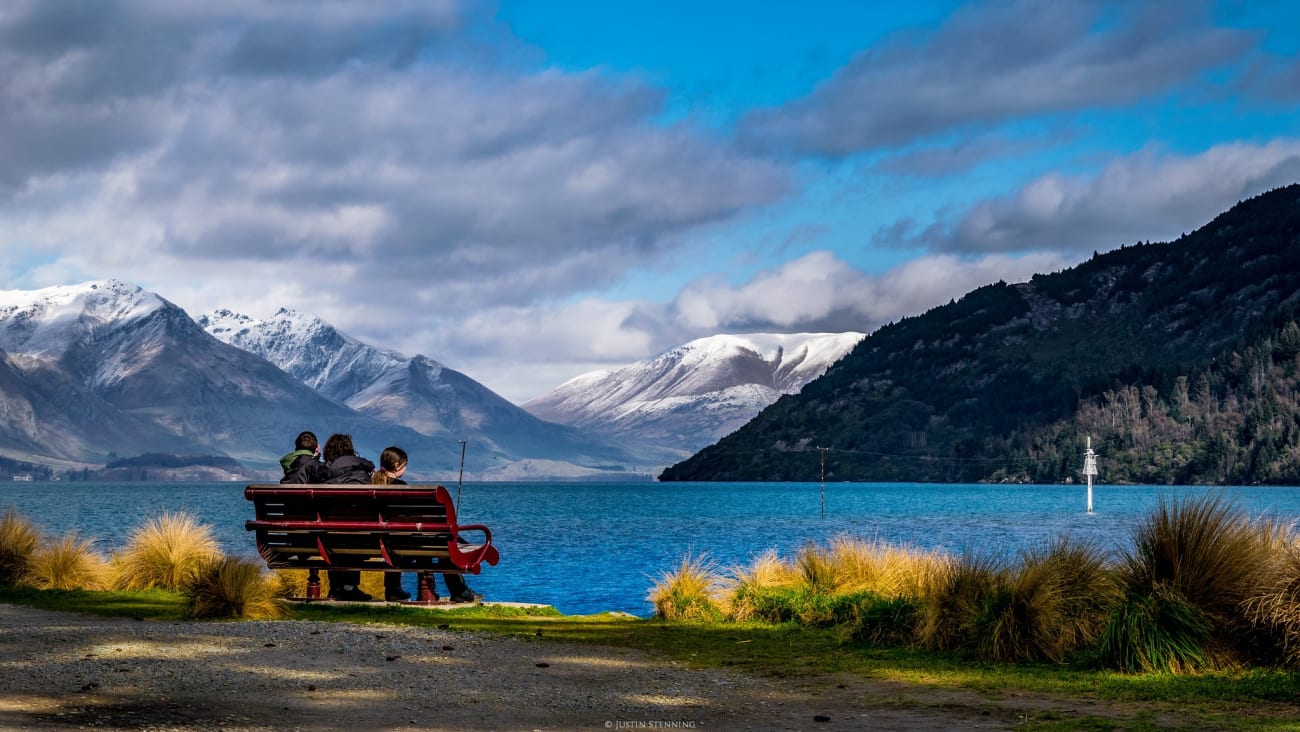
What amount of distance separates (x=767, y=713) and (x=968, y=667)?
3.24 m

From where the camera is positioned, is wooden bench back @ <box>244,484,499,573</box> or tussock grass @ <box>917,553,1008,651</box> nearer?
tussock grass @ <box>917,553,1008,651</box>

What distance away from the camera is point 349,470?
56.0ft

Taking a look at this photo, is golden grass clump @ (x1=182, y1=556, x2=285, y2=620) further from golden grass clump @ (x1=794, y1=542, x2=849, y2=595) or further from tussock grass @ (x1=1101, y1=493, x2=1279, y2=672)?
tussock grass @ (x1=1101, y1=493, x2=1279, y2=672)

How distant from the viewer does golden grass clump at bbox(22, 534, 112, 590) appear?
64.6 feet

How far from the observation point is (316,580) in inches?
682

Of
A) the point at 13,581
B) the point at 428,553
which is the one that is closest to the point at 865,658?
the point at 428,553

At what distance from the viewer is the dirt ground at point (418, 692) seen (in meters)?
9.28

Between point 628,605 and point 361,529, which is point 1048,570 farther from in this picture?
point 628,605

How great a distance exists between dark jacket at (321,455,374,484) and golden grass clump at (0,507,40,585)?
6233 mm

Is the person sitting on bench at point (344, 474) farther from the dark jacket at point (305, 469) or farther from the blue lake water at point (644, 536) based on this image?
the blue lake water at point (644, 536)

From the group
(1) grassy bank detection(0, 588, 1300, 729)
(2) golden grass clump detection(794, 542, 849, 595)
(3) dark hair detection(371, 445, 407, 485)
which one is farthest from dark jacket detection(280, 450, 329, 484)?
(2) golden grass clump detection(794, 542, 849, 595)

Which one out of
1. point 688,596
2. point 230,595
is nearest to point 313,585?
point 230,595

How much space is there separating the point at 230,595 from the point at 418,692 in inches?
216

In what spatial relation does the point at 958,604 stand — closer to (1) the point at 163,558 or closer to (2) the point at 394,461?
(2) the point at 394,461
